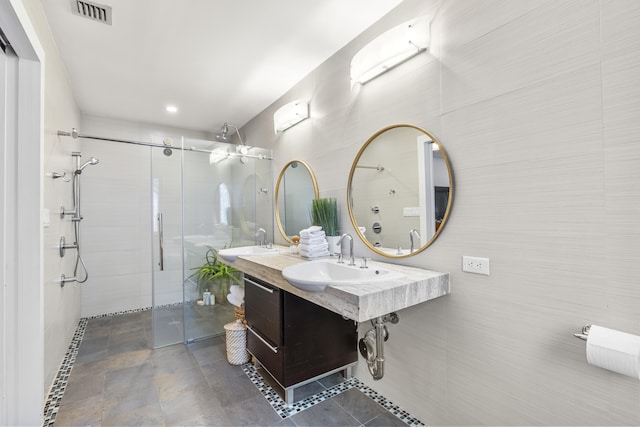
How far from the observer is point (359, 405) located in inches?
74.4

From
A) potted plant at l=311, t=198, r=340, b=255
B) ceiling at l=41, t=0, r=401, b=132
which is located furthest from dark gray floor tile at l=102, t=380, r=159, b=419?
ceiling at l=41, t=0, r=401, b=132

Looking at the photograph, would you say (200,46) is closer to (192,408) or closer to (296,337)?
(296,337)

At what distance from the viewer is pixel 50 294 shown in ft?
6.68

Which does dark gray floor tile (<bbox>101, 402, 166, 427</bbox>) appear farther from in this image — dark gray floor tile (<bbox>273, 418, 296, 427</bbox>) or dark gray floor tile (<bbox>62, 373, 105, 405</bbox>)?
dark gray floor tile (<bbox>273, 418, 296, 427</bbox>)

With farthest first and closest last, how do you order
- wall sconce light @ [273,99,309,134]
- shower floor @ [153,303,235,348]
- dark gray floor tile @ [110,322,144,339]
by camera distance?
dark gray floor tile @ [110,322,144,339]
shower floor @ [153,303,235,348]
wall sconce light @ [273,99,309,134]

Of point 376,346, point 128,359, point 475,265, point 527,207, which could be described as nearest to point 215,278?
point 128,359

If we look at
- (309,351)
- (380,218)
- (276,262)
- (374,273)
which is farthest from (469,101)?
(309,351)

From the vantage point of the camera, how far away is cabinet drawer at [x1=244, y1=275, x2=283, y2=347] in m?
1.89

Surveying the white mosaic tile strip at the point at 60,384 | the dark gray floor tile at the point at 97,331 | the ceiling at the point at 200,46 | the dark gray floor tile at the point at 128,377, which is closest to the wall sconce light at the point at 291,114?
the ceiling at the point at 200,46

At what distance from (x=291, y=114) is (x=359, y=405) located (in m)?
2.40

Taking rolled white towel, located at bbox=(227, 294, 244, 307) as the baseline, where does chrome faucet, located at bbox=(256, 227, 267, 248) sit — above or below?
above

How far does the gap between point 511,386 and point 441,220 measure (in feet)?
2.70

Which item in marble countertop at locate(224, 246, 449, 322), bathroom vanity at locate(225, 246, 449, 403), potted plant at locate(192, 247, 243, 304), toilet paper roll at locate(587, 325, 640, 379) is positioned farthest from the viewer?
potted plant at locate(192, 247, 243, 304)

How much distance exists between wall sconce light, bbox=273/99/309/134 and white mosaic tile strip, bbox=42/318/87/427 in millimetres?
2708
